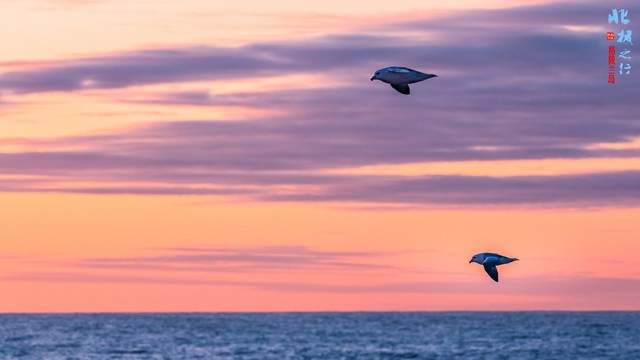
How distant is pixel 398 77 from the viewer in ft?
110

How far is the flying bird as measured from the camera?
109ft

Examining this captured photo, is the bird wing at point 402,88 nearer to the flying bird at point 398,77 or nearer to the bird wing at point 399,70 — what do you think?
the flying bird at point 398,77

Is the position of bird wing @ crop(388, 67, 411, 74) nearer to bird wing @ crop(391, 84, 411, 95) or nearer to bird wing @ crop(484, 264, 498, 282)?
bird wing @ crop(391, 84, 411, 95)

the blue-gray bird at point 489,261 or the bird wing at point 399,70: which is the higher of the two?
the bird wing at point 399,70

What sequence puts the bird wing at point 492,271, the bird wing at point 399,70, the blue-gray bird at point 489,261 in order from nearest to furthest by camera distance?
the bird wing at point 399,70 → the blue-gray bird at point 489,261 → the bird wing at point 492,271

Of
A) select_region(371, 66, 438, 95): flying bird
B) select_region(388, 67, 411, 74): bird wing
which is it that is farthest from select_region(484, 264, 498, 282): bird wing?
select_region(388, 67, 411, 74): bird wing

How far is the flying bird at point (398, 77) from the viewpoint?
33312 mm

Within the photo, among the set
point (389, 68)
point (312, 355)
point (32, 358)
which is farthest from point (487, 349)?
point (389, 68)

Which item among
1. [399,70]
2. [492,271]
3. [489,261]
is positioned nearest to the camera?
[399,70]

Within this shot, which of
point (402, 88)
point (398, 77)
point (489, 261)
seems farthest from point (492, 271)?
point (398, 77)

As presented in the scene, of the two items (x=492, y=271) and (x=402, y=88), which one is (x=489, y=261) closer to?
(x=492, y=271)

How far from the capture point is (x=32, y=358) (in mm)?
151125

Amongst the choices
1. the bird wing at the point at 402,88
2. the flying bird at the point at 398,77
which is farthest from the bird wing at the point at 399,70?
the bird wing at the point at 402,88

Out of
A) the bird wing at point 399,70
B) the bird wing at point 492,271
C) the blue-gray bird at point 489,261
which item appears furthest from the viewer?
the bird wing at point 492,271
